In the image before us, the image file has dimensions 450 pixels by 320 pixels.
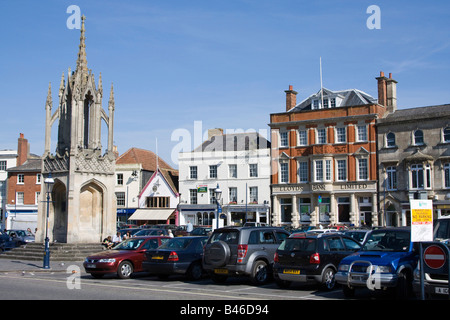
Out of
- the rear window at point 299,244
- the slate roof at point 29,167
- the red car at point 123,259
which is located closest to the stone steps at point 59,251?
the red car at point 123,259

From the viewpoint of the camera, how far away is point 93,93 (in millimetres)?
28766

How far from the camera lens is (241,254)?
53.2 feet

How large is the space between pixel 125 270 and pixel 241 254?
5216 mm

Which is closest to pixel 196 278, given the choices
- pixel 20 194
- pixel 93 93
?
pixel 93 93

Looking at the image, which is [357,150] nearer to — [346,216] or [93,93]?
[346,216]

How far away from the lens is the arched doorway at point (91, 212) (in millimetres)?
28266

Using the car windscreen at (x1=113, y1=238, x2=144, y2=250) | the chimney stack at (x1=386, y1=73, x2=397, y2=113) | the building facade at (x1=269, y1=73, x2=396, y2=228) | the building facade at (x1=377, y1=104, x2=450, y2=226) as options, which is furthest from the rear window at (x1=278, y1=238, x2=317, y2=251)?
the chimney stack at (x1=386, y1=73, x2=397, y2=113)

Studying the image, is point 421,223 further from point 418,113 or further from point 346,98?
point 346,98

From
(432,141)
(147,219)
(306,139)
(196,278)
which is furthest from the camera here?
(147,219)

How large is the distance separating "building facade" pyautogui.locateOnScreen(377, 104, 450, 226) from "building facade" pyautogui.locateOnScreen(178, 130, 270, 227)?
38.8 feet

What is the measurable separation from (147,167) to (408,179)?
30577 millimetres

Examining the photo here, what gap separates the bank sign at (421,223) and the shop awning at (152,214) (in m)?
47.3

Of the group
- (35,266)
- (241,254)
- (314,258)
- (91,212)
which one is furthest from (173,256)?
(91,212)
